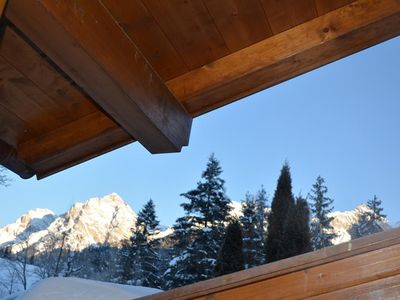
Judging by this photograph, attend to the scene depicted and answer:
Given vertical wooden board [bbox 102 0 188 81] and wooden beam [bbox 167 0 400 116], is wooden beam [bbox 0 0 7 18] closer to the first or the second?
vertical wooden board [bbox 102 0 188 81]

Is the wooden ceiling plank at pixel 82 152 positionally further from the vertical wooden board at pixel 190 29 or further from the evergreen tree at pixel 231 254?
the evergreen tree at pixel 231 254

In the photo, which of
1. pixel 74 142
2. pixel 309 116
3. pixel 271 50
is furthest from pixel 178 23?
pixel 309 116

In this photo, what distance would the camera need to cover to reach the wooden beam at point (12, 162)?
1.43 m

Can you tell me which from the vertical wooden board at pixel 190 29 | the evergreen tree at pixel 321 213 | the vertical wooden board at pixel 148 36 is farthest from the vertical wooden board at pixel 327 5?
the evergreen tree at pixel 321 213

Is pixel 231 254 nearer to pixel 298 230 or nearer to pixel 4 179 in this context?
pixel 298 230

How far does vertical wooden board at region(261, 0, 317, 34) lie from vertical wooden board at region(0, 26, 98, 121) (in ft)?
1.99

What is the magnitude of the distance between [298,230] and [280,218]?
68 cm

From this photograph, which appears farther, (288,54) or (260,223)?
(260,223)

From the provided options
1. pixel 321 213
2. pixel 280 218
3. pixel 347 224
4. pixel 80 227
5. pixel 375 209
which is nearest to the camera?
pixel 280 218

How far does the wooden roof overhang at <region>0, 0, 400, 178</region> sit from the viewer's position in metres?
1.07

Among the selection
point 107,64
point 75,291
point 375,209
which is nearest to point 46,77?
point 107,64

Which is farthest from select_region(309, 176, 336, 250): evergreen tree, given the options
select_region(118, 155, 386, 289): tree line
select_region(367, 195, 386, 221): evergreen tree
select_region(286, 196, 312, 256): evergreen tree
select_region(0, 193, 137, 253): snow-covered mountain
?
select_region(0, 193, 137, 253): snow-covered mountain

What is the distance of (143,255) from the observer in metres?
15.7

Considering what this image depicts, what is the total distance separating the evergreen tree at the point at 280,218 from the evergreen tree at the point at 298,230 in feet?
0.40
